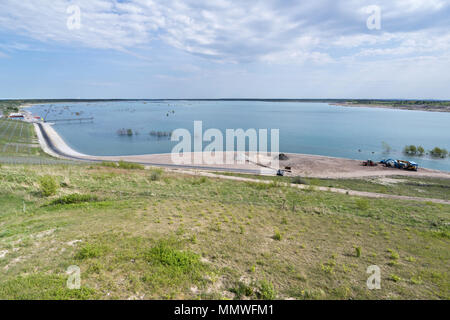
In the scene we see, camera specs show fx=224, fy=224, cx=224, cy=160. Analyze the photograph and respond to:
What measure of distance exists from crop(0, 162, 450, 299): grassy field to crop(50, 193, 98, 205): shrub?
0.18 feet

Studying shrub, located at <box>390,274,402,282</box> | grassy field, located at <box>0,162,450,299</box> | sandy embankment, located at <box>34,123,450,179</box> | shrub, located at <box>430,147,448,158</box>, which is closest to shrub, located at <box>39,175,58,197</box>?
grassy field, located at <box>0,162,450,299</box>

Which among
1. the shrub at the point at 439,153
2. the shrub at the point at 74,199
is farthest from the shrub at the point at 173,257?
the shrub at the point at 439,153

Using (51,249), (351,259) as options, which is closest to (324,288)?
(351,259)

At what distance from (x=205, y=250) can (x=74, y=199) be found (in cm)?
988

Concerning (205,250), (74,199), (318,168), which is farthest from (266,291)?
(318,168)

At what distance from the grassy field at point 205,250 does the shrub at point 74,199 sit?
0.06 meters

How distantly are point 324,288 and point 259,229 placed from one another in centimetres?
441

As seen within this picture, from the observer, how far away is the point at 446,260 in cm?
880

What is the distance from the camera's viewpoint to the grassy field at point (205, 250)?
6.24 metres

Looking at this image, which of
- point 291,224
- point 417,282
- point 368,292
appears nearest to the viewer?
point 368,292

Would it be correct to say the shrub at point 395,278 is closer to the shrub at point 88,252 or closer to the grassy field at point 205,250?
the grassy field at point 205,250
